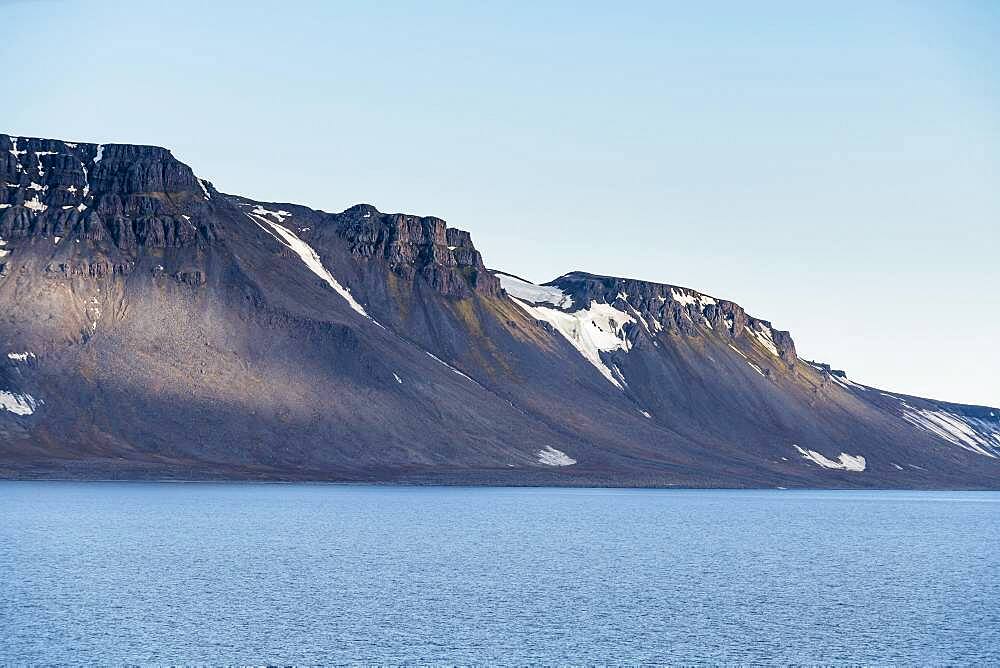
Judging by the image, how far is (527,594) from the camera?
78688 mm

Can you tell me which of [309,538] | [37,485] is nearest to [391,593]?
[309,538]

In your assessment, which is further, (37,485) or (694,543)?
(37,485)

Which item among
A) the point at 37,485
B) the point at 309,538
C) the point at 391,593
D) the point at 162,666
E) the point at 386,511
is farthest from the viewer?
the point at 37,485

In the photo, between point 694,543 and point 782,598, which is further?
point 694,543

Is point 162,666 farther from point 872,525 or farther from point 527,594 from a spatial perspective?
point 872,525

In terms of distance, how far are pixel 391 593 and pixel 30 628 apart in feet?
72.5

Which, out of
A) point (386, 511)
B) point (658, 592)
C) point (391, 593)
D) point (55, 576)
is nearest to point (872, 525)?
point (386, 511)

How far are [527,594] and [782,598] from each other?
49.0 feet

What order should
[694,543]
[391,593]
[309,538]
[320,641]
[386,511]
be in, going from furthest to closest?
[386,511]
[694,543]
[309,538]
[391,593]
[320,641]

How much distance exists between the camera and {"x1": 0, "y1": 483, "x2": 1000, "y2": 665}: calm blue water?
60094 mm

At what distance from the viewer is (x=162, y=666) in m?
54.2

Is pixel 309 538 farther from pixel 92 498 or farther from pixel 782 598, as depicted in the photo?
pixel 92 498

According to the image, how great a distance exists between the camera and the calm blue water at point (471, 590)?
60.1 metres

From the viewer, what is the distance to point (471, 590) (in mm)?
79812
